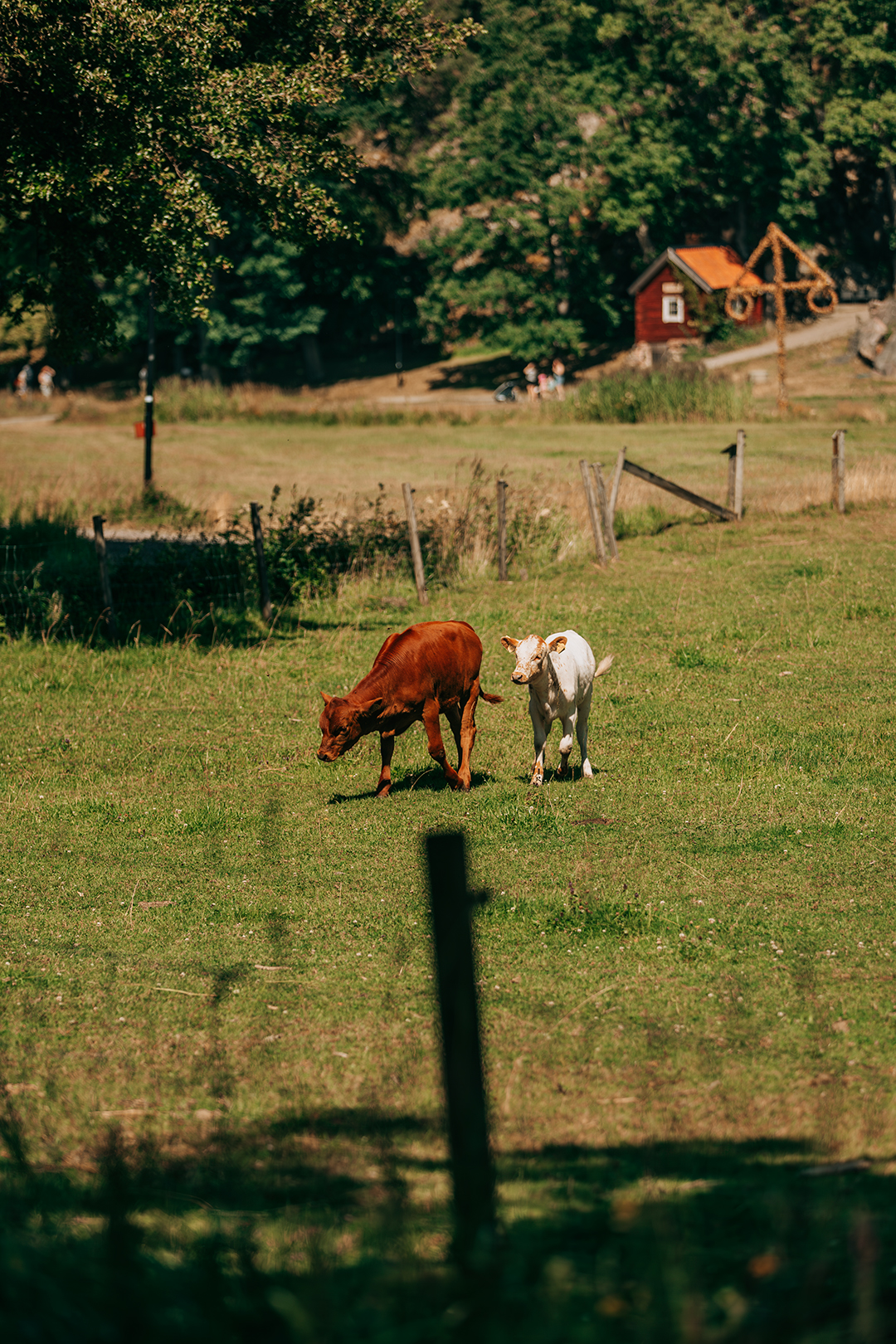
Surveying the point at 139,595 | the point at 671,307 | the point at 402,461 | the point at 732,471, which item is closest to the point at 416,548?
the point at 139,595

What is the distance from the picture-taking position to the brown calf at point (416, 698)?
35.6 feet


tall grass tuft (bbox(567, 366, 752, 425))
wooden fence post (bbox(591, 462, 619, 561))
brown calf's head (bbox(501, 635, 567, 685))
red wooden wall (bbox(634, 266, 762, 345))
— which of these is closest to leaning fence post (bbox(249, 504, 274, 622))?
wooden fence post (bbox(591, 462, 619, 561))

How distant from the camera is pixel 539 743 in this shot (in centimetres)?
1162

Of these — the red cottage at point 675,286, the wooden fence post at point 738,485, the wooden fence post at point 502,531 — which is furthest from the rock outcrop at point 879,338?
the wooden fence post at point 502,531

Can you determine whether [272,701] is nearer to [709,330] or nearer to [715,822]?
[715,822]

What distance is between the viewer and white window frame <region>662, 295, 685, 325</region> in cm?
7119

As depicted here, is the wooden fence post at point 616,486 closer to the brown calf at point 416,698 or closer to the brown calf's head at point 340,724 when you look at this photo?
the brown calf at point 416,698

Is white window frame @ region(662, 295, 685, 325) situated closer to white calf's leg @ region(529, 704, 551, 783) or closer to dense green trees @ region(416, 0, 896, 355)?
dense green trees @ region(416, 0, 896, 355)

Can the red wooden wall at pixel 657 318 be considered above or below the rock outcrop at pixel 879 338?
above

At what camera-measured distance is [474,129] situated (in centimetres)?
7125

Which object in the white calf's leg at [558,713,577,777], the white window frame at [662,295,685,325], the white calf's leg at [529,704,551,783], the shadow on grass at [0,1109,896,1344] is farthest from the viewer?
the white window frame at [662,295,685,325]

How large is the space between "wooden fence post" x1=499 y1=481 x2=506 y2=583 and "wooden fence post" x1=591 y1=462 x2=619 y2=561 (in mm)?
1906

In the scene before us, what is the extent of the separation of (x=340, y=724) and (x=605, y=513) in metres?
13.0

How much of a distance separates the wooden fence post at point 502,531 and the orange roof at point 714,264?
2081 inches
